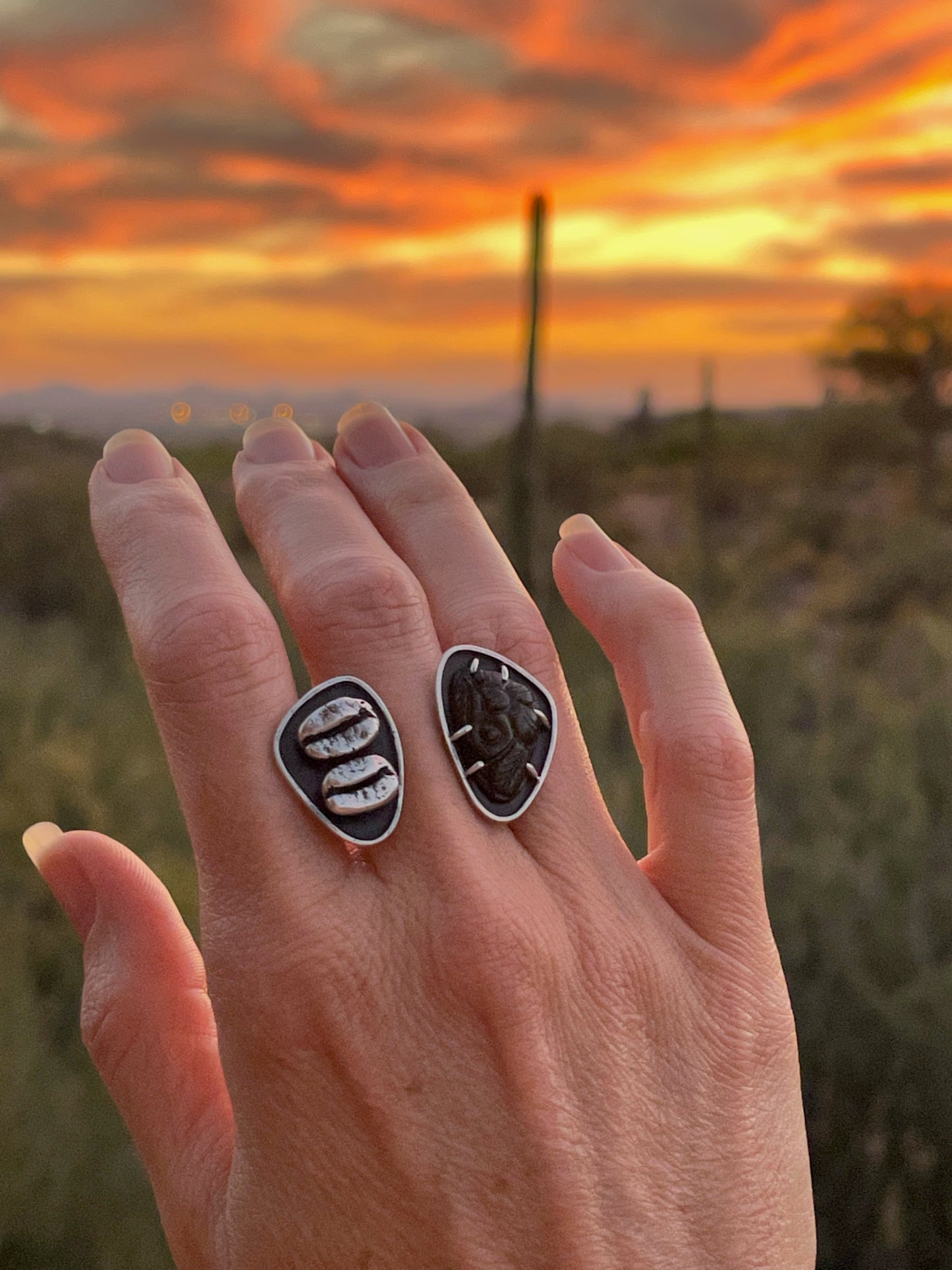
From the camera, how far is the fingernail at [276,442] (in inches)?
59.0

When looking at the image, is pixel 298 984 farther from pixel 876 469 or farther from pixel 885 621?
pixel 876 469

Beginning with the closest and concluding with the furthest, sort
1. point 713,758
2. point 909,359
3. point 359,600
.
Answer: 1. point 359,600
2. point 713,758
3. point 909,359

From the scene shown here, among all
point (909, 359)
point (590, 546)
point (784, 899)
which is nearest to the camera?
point (590, 546)

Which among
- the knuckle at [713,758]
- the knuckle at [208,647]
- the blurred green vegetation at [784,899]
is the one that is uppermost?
the knuckle at [208,647]

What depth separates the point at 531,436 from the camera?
21.9 feet

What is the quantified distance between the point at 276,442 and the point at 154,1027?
0.71 meters

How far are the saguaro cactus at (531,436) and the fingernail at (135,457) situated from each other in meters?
5.12

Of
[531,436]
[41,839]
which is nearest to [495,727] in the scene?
[41,839]

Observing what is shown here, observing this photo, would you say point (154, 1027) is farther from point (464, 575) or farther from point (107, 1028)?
point (464, 575)

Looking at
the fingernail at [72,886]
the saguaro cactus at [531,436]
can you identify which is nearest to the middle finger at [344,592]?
the fingernail at [72,886]

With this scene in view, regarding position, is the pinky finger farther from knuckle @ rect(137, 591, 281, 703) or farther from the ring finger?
knuckle @ rect(137, 591, 281, 703)

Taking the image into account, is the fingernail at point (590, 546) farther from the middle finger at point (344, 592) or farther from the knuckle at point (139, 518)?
the knuckle at point (139, 518)

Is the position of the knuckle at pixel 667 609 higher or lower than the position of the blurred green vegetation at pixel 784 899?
higher

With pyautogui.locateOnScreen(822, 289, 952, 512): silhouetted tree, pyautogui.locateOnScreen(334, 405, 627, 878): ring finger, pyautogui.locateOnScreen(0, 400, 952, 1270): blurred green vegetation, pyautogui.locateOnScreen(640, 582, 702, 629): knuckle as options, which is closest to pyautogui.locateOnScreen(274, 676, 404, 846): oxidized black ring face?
pyautogui.locateOnScreen(334, 405, 627, 878): ring finger
